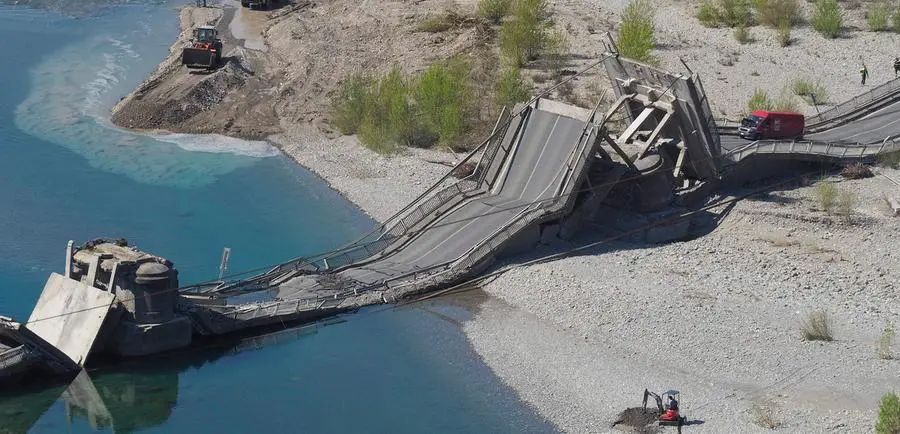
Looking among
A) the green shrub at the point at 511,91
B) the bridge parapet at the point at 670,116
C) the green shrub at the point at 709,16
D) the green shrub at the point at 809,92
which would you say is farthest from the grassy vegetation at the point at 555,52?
the bridge parapet at the point at 670,116

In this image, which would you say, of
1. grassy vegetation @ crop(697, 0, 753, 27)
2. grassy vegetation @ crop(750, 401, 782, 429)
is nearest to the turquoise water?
grassy vegetation @ crop(750, 401, 782, 429)

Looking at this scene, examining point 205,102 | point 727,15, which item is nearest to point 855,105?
point 727,15

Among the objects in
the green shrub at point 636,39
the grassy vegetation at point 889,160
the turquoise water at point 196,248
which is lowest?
the turquoise water at point 196,248

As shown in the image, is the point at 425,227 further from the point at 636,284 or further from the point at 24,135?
the point at 24,135

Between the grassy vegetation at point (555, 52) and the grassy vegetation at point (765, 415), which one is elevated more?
the grassy vegetation at point (555, 52)

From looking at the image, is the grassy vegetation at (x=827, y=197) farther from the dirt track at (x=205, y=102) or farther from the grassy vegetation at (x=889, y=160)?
the dirt track at (x=205, y=102)

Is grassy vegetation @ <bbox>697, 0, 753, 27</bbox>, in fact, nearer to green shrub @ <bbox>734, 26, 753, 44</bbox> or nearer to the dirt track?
green shrub @ <bbox>734, 26, 753, 44</bbox>

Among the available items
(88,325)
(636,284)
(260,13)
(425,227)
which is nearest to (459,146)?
(425,227)
